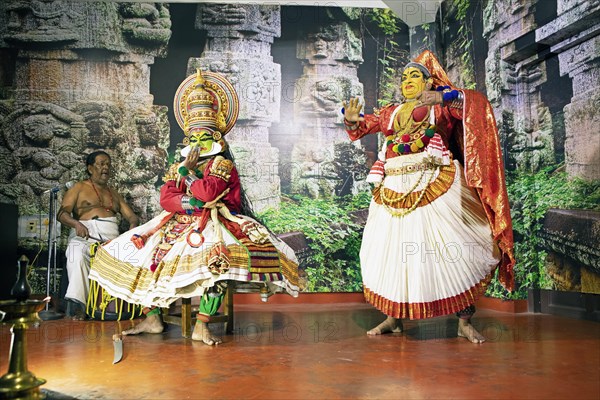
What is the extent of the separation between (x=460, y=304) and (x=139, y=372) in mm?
2086

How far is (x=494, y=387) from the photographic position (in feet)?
7.61

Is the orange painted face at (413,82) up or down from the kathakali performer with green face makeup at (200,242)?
up

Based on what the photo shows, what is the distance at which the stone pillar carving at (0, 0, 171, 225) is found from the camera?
19.0 feet

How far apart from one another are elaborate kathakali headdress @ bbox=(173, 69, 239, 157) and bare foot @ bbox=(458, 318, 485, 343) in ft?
7.12

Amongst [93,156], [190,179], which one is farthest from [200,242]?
[93,156]

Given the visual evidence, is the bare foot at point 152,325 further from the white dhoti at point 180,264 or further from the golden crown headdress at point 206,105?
the golden crown headdress at point 206,105

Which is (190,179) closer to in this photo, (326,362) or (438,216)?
(326,362)

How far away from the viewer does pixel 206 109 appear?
12.5ft

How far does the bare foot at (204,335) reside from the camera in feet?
11.2

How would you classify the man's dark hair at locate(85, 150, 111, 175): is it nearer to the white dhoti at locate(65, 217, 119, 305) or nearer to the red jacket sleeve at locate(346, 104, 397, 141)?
the white dhoti at locate(65, 217, 119, 305)

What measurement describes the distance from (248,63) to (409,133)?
292 centimetres

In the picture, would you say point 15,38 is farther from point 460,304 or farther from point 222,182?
point 460,304

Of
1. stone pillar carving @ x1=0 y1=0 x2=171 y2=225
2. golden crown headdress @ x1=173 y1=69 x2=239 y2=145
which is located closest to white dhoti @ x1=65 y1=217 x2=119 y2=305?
stone pillar carving @ x1=0 y1=0 x2=171 y2=225

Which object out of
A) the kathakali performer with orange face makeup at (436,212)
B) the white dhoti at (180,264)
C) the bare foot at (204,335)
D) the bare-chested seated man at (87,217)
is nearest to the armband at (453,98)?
the kathakali performer with orange face makeup at (436,212)
